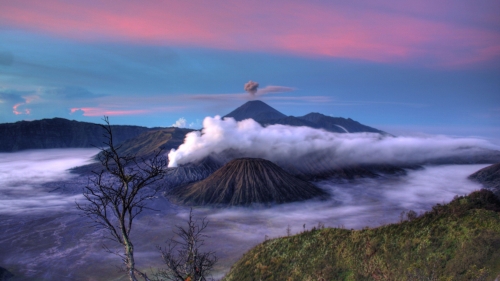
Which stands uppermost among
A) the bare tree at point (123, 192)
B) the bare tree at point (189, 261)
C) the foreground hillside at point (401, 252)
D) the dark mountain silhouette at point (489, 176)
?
the bare tree at point (123, 192)

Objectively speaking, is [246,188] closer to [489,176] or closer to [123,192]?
[123,192]

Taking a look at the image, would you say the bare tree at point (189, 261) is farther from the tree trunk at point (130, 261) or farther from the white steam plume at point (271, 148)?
the white steam plume at point (271, 148)

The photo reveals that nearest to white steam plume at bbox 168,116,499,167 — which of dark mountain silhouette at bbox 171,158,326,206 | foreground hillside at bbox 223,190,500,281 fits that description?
dark mountain silhouette at bbox 171,158,326,206

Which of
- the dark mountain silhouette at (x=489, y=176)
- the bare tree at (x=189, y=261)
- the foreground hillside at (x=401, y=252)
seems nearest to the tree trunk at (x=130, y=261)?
the bare tree at (x=189, y=261)

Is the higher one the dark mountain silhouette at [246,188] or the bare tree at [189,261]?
the bare tree at [189,261]

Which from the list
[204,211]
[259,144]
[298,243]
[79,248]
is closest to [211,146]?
[259,144]

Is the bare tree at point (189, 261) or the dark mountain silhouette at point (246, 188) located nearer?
the bare tree at point (189, 261)

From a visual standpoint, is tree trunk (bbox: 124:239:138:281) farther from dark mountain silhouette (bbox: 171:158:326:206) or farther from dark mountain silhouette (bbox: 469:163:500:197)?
dark mountain silhouette (bbox: 469:163:500:197)

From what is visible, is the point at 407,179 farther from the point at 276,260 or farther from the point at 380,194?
the point at 276,260
